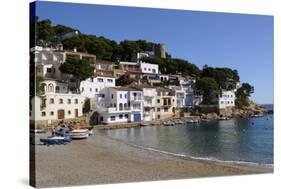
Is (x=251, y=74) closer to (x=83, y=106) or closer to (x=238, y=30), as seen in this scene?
(x=238, y=30)

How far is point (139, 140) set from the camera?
9.02 m

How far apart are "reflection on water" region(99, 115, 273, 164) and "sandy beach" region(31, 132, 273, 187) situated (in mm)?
665

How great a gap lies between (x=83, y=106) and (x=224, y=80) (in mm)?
2787

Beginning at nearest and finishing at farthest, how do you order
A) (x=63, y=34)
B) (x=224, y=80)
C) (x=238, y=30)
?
1. (x=63, y=34)
2. (x=238, y=30)
3. (x=224, y=80)

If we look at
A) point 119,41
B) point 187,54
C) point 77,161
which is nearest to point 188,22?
point 187,54

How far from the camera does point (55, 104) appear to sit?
7094 mm

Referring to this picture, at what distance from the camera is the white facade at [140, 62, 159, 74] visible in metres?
8.79

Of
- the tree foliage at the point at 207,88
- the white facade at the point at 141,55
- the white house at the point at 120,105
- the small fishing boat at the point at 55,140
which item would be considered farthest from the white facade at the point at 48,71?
the tree foliage at the point at 207,88

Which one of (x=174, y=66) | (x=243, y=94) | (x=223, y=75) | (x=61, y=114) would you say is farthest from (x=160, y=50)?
(x=243, y=94)

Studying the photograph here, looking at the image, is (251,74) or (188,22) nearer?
(188,22)

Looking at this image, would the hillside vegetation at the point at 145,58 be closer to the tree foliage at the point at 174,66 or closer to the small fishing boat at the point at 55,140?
the tree foliage at the point at 174,66

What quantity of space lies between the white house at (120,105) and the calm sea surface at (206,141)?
0.28 m

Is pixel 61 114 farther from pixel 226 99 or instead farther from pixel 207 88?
pixel 226 99

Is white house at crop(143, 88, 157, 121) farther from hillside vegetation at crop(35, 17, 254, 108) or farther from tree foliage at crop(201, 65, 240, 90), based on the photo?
tree foliage at crop(201, 65, 240, 90)
